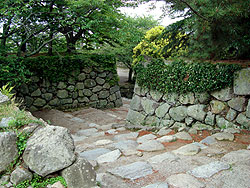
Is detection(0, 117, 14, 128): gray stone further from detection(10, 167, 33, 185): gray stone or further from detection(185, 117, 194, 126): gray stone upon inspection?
detection(185, 117, 194, 126): gray stone

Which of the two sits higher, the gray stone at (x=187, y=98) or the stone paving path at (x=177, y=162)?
the gray stone at (x=187, y=98)

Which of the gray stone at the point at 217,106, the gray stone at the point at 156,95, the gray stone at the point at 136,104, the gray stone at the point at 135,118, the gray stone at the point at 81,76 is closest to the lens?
the gray stone at the point at 217,106

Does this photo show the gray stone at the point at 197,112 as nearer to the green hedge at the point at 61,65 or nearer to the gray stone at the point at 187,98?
the gray stone at the point at 187,98

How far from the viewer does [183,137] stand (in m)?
3.68

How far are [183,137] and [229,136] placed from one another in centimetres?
74

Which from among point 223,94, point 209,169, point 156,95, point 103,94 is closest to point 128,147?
point 209,169

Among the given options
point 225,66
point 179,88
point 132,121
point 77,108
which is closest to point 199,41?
point 225,66

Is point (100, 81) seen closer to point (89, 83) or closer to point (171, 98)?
point (89, 83)

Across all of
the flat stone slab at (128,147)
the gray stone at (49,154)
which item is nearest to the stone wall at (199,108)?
the flat stone slab at (128,147)

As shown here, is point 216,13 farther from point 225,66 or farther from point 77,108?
point 77,108

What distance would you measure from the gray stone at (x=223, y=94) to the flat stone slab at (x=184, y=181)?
2.29 metres

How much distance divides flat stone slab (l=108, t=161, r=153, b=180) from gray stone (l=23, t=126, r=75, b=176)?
68cm

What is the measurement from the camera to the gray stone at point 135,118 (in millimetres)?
5820

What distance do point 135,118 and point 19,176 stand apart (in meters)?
4.40
